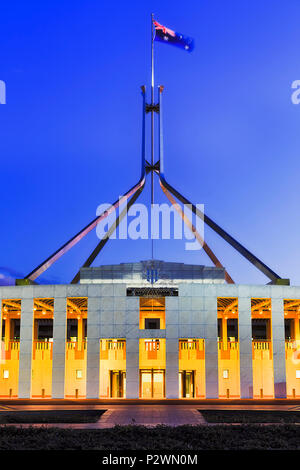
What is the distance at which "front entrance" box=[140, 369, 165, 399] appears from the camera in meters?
39.9

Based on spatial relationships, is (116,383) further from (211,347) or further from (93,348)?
(211,347)

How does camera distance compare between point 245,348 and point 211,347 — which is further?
point 245,348

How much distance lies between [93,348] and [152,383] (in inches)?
234

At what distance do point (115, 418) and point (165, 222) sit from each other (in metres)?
30.8

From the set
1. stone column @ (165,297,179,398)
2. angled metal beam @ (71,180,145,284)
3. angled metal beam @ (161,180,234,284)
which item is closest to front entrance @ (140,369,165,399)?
stone column @ (165,297,179,398)

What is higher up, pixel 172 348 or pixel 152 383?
pixel 172 348

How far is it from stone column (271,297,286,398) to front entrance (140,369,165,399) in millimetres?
8050

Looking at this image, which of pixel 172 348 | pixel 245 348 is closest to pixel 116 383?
pixel 172 348

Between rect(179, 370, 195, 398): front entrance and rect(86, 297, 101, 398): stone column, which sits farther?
rect(179, 370, 195, 398): front entrance

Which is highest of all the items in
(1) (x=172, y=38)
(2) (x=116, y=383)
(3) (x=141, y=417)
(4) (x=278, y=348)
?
(1) (x=172, y=38)

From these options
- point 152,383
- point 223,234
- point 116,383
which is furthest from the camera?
point 223,234

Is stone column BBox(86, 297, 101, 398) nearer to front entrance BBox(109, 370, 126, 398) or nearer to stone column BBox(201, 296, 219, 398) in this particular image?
front entrance BBox(109, 370, 126, 398)

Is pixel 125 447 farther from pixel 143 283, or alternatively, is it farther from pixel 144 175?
pixel 144 175

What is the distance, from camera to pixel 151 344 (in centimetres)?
3888
